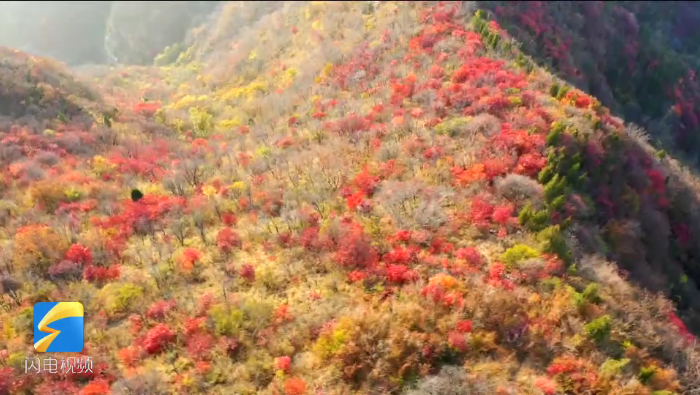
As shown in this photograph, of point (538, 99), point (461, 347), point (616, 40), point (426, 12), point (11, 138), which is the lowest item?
point (11, 138)

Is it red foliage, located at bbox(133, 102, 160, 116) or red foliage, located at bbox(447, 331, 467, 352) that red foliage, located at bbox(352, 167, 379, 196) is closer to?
red foliage, located at bbox(447, 331, 467, 352)

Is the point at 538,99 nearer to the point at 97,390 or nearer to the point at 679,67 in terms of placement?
the point at 97,390

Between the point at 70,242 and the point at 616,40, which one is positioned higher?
the point at 616,40

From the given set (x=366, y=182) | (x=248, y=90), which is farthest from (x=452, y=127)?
(x=248, y=90)

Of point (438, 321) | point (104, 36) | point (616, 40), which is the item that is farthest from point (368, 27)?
point (104, 36)

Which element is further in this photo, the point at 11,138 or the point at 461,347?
the point at 11,138

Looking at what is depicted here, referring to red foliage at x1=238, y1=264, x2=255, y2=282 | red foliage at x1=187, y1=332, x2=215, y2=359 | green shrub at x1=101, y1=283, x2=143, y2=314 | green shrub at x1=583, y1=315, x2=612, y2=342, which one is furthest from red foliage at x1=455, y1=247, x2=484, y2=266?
green shrub at x1=101, y1=283, x2=143, y2=314

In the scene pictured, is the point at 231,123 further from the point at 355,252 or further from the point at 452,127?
the point at 355,252
